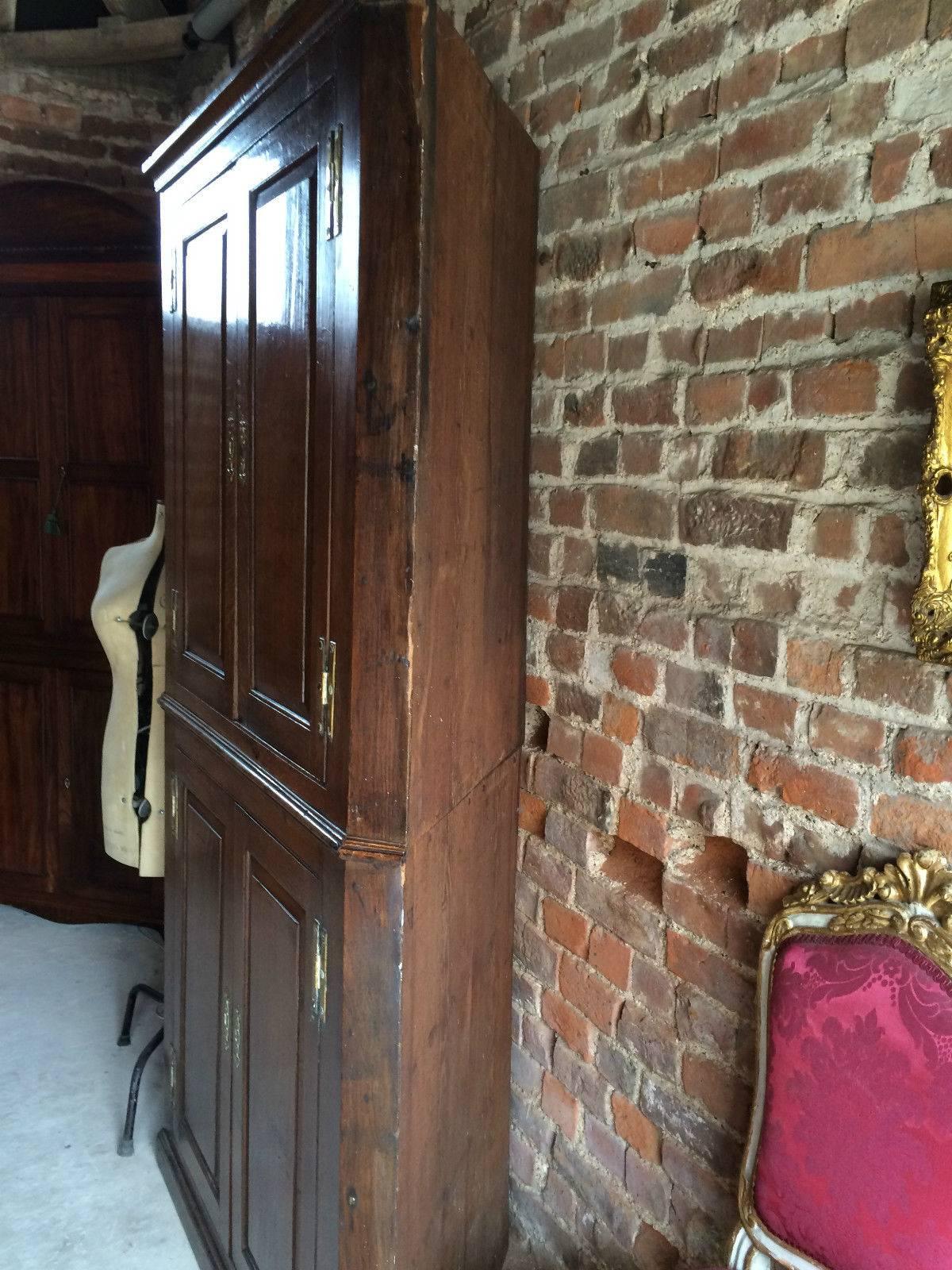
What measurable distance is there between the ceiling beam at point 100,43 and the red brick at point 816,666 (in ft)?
9.43

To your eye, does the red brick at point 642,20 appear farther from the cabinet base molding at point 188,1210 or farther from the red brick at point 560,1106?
the cabinet base molding at point 188,1210

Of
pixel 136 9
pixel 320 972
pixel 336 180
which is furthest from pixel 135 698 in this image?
pixel 136 9

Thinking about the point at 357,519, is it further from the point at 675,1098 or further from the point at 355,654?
the point at 675,1098

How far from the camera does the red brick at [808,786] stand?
118 cm

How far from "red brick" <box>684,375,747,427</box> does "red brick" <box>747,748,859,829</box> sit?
1.58 ft

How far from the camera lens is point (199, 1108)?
2.01m

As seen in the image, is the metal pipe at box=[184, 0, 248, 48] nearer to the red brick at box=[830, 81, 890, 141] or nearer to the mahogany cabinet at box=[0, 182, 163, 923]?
the mahogany cabinet at box=[0, 182, 163, 923]

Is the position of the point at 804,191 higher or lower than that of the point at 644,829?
higher

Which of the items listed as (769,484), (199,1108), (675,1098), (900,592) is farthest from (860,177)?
(199,1108)

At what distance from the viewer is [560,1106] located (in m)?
1.72

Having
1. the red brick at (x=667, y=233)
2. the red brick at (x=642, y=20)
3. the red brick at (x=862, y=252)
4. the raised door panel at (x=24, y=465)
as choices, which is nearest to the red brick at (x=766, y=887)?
the red brick at (x=862, y=252)

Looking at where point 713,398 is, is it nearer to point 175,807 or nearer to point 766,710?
point 766,710

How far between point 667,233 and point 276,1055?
4.92 feet

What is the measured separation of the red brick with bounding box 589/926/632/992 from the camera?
Answer: 61.3 inches
